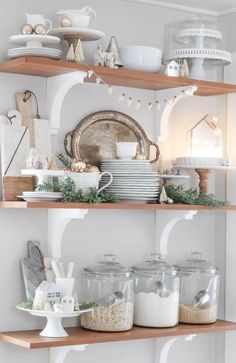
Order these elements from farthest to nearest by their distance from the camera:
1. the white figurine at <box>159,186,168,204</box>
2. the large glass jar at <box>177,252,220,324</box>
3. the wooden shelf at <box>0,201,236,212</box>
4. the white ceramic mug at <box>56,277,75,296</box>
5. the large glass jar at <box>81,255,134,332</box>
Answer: the large glass jar at <box>177,252,220,324</box>
the white figurine at <box>159,186,168,204</box>
the large glass jar at <box>81,255,134,332</box>
the white ceramic mug at <box>56,277,75,296</box>
the wooden shelf at <box>0,201,236,212</box>

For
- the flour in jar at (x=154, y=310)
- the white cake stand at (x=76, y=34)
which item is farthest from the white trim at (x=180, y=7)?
the flour in jar at (x=154, y=310)

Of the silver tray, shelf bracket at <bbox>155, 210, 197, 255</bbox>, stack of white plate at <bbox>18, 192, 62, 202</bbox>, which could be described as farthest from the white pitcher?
shelf bracket at <bbox>155, 210, 197, 255</bbox>

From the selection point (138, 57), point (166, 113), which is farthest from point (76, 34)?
point (166, 113)

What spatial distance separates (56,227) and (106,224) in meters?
0.27

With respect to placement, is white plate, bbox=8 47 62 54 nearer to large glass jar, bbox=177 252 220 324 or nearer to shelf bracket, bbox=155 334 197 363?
large glass jar, bbox=177 252 220 324

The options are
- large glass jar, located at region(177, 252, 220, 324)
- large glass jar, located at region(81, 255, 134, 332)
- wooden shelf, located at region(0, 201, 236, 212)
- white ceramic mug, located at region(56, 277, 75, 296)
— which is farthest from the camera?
large glass jar, located at region(177, 252, 220, 324)

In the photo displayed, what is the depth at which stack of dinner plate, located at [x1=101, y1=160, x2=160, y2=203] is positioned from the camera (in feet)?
9.88

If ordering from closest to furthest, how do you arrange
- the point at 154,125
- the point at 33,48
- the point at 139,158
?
1. the point at 33,48
2. the point at 139,158
3. the point at 154,125

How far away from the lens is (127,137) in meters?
3.19

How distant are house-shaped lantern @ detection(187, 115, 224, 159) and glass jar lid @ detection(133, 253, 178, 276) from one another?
423mm

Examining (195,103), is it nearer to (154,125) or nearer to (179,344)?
(154,125)

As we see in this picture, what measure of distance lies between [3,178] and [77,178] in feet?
0.80

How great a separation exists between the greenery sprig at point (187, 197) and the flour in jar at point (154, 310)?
1.15 feet

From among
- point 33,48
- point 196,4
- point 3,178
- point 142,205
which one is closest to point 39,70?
point 33,48
